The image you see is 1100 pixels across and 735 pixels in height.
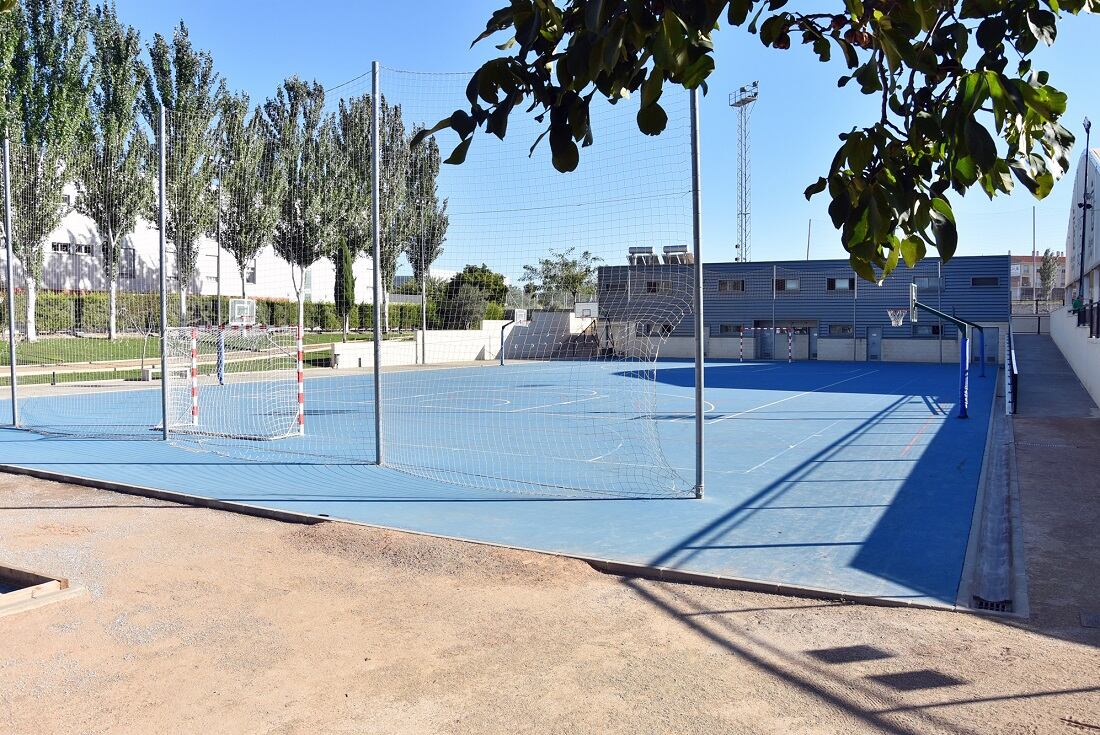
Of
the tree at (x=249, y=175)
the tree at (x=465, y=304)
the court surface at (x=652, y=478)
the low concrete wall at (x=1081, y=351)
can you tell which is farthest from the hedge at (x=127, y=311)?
the low concrete wall at (x=1081, y=351)

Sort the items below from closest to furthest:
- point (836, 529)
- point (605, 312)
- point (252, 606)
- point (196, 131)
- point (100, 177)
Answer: point (252, 606), point (836, 529), point (605, 312), point (196, 131), point (100, 177)

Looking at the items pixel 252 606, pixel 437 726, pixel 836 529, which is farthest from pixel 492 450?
pixel 437 726

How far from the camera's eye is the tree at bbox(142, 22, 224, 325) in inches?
614

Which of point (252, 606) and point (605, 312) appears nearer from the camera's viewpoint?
point (252, 606)

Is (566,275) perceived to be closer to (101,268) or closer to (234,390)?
(234,390)

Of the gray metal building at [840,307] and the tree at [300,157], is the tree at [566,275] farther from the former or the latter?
the gray metal building at [840,307]

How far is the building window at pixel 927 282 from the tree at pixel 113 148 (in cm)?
3200

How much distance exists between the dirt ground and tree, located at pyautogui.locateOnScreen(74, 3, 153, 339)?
16.5 metres

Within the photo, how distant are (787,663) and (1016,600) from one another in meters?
2.09

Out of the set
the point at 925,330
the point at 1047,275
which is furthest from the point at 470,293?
the point at 1047,275

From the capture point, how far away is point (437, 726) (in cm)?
383

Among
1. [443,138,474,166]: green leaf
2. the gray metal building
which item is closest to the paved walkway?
[443,138,474,166]: green leaf

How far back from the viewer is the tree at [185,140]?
51.2 ft

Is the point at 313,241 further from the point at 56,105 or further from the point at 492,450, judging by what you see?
the point at 56,105
